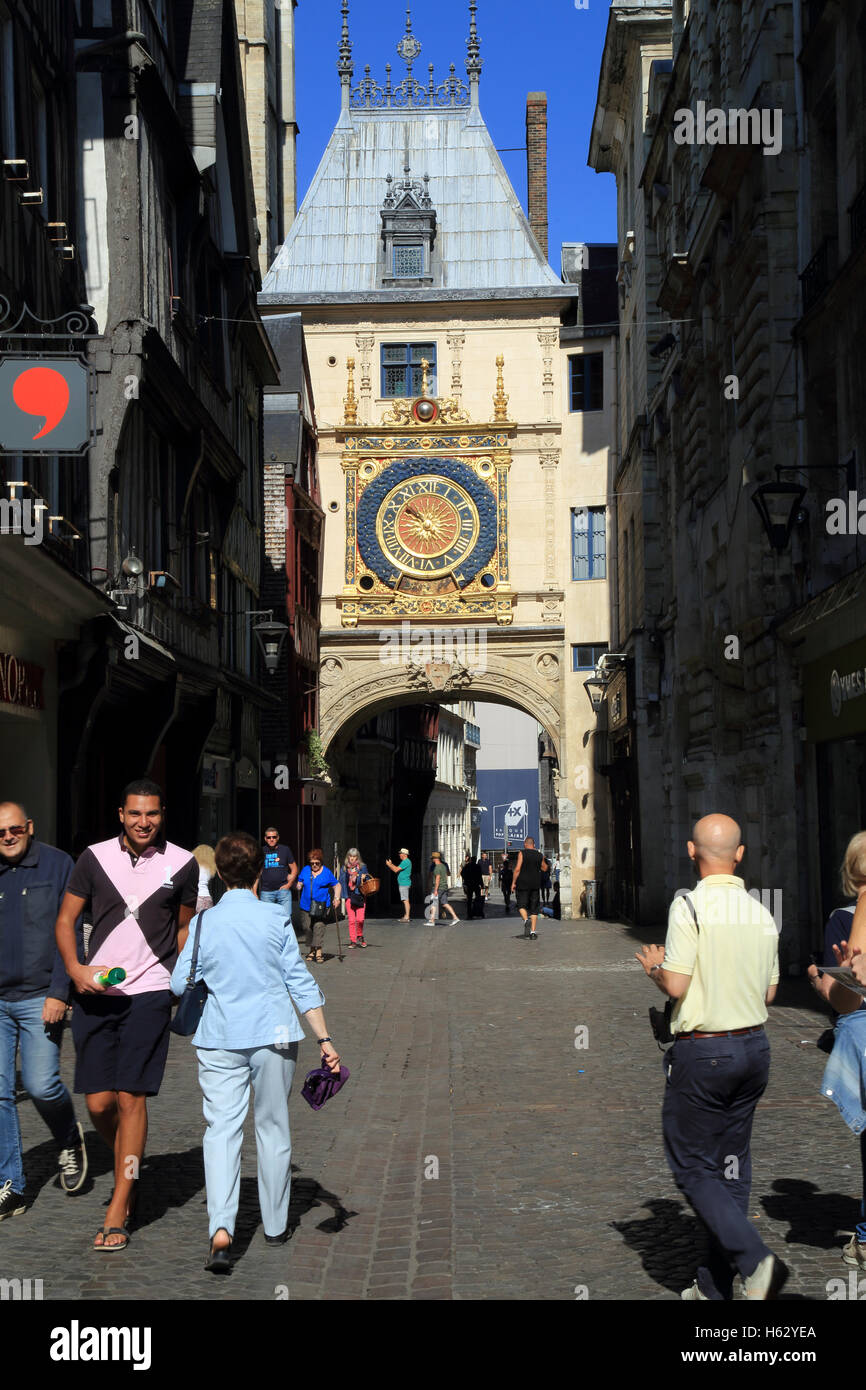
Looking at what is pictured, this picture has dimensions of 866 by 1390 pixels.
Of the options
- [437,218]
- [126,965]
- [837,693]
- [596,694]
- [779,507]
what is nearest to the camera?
[126,965]

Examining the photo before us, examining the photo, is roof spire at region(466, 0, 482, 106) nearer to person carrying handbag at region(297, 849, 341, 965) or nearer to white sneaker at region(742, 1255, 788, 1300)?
person carrying handbag at region(297, 849, 341, 965)

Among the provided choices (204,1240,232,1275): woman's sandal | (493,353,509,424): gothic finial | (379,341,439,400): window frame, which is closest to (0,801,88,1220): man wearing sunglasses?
(204,1240,232,1275): woman's sandal

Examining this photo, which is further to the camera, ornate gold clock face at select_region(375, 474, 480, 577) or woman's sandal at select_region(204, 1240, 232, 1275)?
ornate gold clock face at select_region(375, 474, 480, 577)

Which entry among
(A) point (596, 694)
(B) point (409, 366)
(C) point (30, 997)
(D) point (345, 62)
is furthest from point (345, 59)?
(C) point (30, 997)

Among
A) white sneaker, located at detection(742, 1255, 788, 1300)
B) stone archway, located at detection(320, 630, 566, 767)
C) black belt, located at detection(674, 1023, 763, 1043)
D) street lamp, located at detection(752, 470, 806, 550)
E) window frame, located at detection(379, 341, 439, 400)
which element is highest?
Answer: window frame, located at detection(379, 341, 439, 400)

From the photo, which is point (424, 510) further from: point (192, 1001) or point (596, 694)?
point (192, 1001)

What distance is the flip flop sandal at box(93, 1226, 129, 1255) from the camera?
19.2 ft

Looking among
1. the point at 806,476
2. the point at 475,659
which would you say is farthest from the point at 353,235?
the point at 806,476

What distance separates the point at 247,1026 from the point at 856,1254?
2189mm

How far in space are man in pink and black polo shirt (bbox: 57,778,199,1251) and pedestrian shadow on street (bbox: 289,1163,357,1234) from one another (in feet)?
2.41

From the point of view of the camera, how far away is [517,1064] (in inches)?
430

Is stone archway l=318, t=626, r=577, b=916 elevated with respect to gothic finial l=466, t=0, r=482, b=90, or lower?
lower

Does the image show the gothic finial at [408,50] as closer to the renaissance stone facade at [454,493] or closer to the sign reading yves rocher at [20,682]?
the renaissance stone facade at [454,493]

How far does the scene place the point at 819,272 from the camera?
16.1 meters
